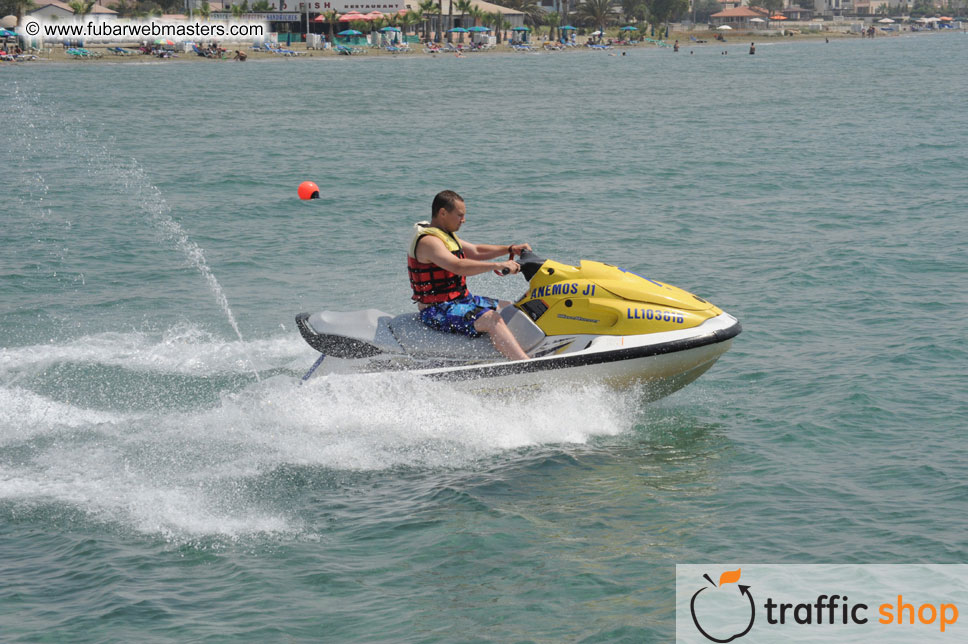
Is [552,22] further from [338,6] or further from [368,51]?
[368,51]

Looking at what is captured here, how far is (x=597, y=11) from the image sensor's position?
132 meters

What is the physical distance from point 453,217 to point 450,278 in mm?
468

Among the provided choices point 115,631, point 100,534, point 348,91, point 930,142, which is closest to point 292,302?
point 100,534

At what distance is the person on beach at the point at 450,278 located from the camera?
781 centimetres

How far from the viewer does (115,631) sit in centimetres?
565

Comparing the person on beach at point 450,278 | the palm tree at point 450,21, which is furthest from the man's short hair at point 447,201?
the palm tree at point 450,21

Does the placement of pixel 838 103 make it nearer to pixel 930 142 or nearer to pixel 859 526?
pixel 930 142

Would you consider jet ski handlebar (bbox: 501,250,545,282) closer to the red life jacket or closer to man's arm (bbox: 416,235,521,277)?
man's arm (bbox: 416,235,521,277)

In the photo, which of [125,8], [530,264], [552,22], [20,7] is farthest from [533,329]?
[552,22]

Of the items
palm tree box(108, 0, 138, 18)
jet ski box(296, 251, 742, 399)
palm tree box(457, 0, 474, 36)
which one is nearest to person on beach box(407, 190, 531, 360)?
jet ski box(296, 251, 742, 399)

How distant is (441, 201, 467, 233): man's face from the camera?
312 inches

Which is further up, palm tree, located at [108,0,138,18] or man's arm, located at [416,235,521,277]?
palm tree, located at [108,0,138,18]

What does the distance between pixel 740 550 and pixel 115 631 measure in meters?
3.60

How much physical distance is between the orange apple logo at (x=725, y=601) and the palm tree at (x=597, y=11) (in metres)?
130
